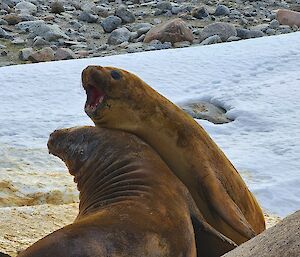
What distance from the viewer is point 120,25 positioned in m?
13.1

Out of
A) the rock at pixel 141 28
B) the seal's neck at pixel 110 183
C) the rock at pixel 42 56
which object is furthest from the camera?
the rock at pixel 141 28

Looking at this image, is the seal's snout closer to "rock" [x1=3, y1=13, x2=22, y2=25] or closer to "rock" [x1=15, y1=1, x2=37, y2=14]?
"rock" [x1=3, y1=13, x2=22, y2=25]

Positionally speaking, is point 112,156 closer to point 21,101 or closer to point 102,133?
point 102,133

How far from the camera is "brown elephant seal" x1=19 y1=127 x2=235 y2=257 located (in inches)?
117

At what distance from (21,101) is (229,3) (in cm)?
821

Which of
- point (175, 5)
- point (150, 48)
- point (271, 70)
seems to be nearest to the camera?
point (271, 70)

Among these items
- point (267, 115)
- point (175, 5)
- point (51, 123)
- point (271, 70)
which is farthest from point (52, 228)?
point (175, 5)

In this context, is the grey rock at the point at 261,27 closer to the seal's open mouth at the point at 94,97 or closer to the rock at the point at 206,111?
the rock at the point at 206,111

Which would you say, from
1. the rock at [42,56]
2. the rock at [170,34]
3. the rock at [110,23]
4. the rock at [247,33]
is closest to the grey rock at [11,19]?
the rock at [110,23]

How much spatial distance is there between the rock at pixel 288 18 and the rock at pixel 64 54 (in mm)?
3589

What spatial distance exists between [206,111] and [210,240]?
3819 millimetres

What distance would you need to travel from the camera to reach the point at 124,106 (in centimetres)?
362

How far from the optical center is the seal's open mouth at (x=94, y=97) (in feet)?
11.7

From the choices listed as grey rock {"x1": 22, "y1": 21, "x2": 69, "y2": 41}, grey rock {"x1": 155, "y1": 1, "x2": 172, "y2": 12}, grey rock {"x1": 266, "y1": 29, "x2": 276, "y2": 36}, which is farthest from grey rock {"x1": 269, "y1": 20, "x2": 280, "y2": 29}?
grey rock {"x1": 22, "y1": 21, "x2": 69, "y2": 41}
